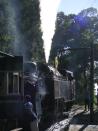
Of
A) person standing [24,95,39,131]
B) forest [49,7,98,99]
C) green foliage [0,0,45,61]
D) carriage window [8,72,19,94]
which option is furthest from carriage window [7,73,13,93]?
forest [49,7,98,99]

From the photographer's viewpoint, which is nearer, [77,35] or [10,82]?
[10,82]

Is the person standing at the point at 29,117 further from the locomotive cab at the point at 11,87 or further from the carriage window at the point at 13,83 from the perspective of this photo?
the carriage window at the point at 13,83

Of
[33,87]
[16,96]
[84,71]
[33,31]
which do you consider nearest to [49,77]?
[33,87]

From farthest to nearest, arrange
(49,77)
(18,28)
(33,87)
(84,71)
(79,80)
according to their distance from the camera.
→ (79,80), (84,71), (18,28), (49,77), (33,87)

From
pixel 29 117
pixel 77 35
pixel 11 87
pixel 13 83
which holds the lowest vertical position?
pixel 29 117

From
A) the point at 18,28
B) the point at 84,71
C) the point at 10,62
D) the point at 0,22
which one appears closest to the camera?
the point at 10,62

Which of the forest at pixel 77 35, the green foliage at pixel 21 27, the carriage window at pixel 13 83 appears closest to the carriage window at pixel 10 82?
the carriage window at pixel 13 83

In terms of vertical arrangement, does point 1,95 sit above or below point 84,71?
below

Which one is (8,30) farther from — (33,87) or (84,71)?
(84,71)

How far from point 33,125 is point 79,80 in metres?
54.2

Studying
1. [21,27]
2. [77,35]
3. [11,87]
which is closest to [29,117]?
[11,87]

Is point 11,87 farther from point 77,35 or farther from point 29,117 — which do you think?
point 77,35

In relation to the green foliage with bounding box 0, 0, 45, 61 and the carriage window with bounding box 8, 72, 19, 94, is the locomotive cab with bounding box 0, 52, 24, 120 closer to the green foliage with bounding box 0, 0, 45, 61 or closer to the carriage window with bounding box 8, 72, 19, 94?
the carriage window with bounding box 8, 72, 19, 94

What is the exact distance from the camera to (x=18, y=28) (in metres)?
30.2
